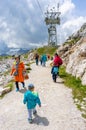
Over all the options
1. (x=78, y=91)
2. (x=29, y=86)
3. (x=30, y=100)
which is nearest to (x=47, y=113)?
(x=30, y=100)

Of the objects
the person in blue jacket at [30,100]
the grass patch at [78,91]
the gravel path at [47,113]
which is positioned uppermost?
the person in blue jacket at [30,100]

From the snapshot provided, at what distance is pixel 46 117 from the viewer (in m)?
15.6

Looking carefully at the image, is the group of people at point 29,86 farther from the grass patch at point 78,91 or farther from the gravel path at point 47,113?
the grass patch at point 78,91

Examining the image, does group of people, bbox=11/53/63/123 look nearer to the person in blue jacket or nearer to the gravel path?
the person in blue jacket

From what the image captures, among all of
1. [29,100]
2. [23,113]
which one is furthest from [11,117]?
[29,100]

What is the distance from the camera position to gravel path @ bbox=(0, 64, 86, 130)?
47.3 feet

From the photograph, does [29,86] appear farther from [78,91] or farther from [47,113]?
[78,91]

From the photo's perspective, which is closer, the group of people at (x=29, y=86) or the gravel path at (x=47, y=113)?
the gravel path at (x=47, y=113)

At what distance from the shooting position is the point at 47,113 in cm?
1623

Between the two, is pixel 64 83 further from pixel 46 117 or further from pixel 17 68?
pixel 46 117

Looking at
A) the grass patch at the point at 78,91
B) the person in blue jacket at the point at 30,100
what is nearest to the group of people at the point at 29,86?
the person in blue jacket at the point at 30,100

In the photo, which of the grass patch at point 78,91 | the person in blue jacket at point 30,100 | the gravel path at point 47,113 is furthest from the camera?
the grass patch at point 78,91

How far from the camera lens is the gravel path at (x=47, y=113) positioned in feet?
47.3

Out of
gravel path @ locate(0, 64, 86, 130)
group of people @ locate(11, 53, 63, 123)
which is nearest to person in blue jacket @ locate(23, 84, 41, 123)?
group of people @ locate(11, 53, 63, 123)
